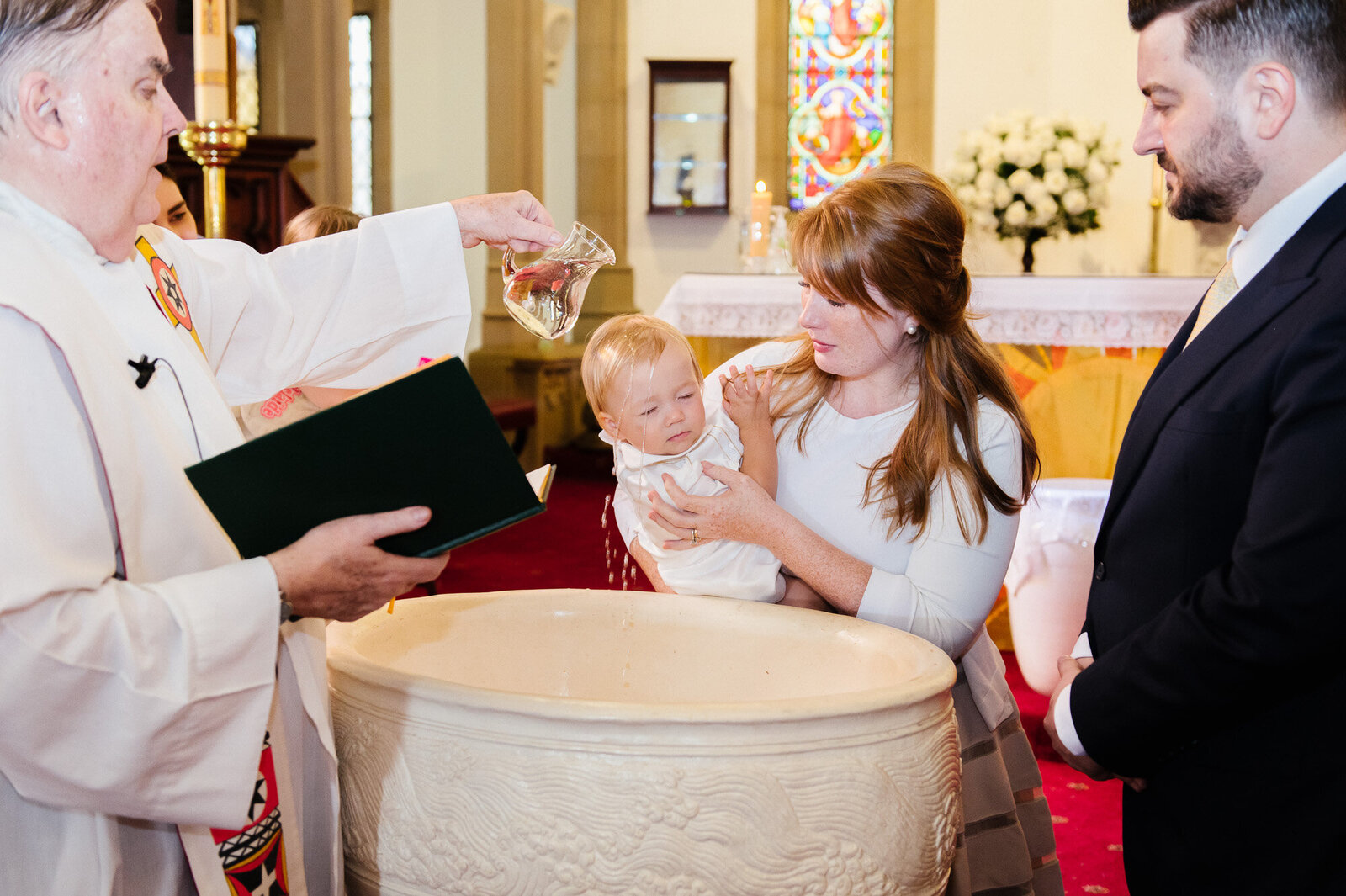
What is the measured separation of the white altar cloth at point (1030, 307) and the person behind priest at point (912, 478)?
6.84 feet

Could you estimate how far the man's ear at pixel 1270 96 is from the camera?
138 cm

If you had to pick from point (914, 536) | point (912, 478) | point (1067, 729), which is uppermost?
point (912, 478)

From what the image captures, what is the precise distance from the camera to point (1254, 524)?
4.24 feet

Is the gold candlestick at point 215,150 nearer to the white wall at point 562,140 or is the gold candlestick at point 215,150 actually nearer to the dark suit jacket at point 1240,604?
the dark suit jacket at point 1240,604

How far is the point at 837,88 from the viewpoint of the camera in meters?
10.5

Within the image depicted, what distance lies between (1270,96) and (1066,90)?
9.08 metres

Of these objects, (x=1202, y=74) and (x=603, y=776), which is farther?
(x=1202, y=74)

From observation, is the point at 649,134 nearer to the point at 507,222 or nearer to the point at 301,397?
the point at 301,397

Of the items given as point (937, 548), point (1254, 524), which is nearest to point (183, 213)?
point (937, 548)

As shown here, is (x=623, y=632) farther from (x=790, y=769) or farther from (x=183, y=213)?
(x=183, y=213)

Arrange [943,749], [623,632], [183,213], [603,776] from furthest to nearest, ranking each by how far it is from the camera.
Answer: [183,213]
[623,632]
[943,749]
[603,776]

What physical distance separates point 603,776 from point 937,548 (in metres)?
0.86

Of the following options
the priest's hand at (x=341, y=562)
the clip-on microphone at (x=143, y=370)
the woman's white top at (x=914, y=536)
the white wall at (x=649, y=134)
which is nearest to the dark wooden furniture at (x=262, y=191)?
the woman's white top at (x=914, y=536)

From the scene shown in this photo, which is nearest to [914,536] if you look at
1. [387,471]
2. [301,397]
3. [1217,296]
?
[1217,296]
